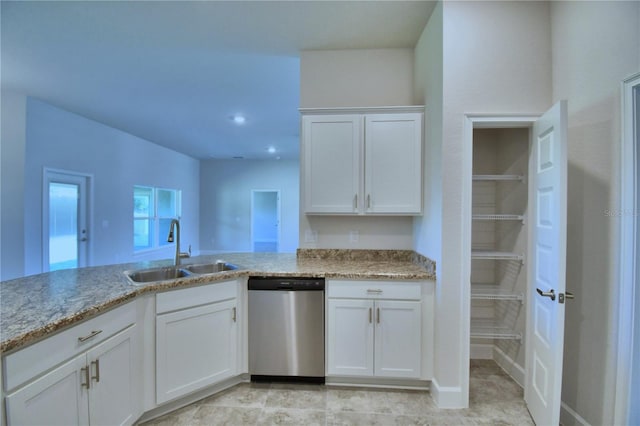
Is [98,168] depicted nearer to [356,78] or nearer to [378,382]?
[356,78]

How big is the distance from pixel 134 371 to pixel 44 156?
12.8ft

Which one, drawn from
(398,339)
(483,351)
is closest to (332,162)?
→ (398,339)

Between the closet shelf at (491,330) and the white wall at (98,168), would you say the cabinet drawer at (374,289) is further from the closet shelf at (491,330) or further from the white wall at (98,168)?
the white wall at (98,168)

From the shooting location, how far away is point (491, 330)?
2391 mm

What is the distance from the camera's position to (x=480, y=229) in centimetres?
263

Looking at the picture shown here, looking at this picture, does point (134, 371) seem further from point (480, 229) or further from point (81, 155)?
point (81, 155)

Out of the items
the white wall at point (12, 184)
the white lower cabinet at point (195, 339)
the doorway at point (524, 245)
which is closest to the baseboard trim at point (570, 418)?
the doorway at point (524, 245)

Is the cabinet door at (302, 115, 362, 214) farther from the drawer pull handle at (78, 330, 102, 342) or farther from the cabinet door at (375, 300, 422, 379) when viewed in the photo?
the drawer pull handle at (78, 330, 102, 342)

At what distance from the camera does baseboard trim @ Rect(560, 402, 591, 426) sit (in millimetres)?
1640

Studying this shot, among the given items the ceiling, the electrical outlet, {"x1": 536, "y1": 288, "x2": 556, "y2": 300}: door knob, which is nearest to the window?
the ceiling

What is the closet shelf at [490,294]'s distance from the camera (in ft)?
7.27

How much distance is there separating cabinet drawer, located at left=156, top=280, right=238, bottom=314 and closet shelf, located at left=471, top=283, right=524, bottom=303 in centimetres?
182

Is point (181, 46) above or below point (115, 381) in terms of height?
above

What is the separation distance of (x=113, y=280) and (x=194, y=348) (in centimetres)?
70
